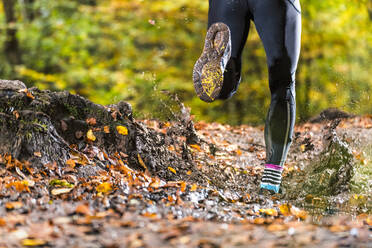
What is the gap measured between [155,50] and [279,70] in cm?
591

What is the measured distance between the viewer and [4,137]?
8.52 feet

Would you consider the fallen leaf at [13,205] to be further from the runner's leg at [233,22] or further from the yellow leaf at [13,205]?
the runner's leg at [233,22]

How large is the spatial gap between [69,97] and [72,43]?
19.1ft

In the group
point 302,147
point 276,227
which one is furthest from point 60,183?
point 302,147

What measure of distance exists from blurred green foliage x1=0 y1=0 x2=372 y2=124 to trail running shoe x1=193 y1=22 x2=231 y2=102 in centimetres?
454

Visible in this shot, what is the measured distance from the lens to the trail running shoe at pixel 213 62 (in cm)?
314

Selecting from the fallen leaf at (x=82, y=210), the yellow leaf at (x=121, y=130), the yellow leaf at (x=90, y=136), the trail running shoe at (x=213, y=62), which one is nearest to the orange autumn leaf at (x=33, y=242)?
the fallen leaf at (x=82, y=210)

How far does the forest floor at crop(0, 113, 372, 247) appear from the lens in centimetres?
169

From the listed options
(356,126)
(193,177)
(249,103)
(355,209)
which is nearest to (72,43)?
(249,103)

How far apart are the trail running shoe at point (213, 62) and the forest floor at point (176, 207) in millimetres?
614

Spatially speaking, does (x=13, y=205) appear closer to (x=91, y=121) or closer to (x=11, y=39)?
(x=91, y=121)

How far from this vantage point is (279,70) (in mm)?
2879

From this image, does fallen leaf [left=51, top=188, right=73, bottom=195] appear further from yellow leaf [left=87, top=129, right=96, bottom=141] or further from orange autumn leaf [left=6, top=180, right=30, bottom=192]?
yellow leaf [left=87, top=129, right=96, bottom=141]

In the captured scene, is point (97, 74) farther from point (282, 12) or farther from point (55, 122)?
point (282, 12)
